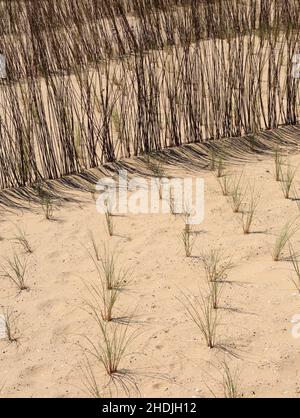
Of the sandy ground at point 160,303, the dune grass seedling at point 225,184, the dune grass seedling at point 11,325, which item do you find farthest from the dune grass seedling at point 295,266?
the dune grass seedling at point 11,325

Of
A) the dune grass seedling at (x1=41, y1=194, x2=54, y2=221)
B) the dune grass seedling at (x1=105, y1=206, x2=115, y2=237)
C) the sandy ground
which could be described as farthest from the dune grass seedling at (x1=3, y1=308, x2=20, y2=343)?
the dune grass seedling at (x1=41, y1=194, x2=54, y2=221)

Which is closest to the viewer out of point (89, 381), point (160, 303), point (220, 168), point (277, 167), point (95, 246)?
point (89, 381)

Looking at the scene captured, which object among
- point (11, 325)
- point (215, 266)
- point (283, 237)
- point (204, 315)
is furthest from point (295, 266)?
point (11, 325)

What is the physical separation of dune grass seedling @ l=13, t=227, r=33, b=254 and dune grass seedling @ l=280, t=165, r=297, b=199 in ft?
4.02

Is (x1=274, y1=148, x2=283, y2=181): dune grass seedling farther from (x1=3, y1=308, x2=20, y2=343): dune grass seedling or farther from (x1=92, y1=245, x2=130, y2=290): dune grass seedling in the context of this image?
(x1=3, y1=308, x2=20, y2=343): dune grass seedling

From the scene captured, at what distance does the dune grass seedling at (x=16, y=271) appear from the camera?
258 cm

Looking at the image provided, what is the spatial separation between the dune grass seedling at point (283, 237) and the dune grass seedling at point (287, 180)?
0.74 feet

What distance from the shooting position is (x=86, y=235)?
2.89 m

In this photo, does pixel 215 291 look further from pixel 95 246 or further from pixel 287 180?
pixel 287 180

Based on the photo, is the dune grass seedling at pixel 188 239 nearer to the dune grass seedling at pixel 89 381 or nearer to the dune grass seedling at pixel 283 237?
the dune grass seedling at pixel 283 237

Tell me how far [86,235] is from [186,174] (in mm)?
732

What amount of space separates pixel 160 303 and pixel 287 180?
107cm

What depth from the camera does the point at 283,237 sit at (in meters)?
2.49

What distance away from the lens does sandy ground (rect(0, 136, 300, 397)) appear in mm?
2004
